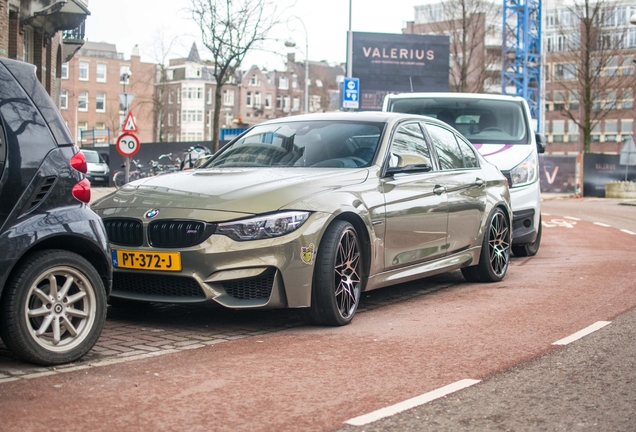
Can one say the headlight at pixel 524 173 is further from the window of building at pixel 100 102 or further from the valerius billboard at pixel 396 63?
the window of building at pixel 100 102

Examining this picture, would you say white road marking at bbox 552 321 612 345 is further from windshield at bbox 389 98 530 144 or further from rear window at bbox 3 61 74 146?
windshield at bbox 389 98 530 144

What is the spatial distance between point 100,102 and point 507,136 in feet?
295

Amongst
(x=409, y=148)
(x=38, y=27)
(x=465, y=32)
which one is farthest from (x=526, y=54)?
(x=409, y=148)

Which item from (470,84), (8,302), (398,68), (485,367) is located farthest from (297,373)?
(470,84)

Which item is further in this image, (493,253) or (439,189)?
(493,253)

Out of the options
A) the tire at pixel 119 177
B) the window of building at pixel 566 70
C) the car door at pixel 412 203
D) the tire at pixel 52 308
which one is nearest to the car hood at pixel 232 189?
the car door at pixel 412 203

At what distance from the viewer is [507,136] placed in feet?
39.1

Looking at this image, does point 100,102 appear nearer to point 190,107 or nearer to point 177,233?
point 190,107

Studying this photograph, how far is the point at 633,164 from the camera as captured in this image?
121 ft

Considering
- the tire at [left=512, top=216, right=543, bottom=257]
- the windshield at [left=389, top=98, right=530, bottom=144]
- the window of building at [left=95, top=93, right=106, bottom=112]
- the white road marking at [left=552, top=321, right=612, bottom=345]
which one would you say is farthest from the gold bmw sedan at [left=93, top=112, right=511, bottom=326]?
the window of building at [left=95, top=93, right=106, bottom=112]

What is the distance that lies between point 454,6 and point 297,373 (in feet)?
175

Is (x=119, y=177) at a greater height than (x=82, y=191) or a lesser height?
lesser

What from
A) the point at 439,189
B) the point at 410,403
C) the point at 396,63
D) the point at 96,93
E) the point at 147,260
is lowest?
the point at 410,403

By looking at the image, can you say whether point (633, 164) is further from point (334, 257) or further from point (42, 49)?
point (334, 257)
